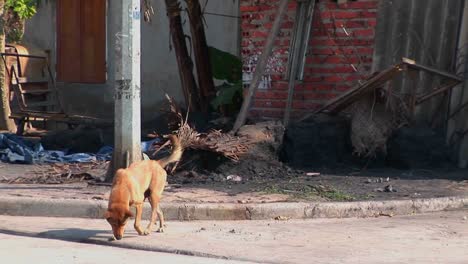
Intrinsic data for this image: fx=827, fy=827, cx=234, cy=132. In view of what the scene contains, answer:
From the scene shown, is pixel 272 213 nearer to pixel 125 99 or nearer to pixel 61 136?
pixel 125 99

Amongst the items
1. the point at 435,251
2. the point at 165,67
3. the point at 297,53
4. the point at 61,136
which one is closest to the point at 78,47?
the point at 165,67

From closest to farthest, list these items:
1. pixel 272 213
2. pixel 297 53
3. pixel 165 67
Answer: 1. pixel 272 213
2. pixel 297 53
3. pixel 165 67

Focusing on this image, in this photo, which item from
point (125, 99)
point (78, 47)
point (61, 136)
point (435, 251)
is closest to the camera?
point (435, 251)

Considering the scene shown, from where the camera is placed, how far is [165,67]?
15.7m

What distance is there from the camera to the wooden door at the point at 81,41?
16594 mm

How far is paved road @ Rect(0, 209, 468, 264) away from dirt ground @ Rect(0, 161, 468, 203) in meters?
0.46

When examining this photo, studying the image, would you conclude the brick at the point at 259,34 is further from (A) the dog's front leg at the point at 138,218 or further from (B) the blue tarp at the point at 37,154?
(A) the dog's front leg at the point at 138,218

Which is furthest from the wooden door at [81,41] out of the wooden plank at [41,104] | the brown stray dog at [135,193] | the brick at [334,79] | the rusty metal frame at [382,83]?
the brown stray dog at [135,193]

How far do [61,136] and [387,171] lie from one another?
17.5 ft

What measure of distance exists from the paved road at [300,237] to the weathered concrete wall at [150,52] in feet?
23.1

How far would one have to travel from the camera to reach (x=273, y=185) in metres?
8.88

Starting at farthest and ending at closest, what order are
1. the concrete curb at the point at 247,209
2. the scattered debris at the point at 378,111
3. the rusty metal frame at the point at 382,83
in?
the scattered debris at the point at 378,111, the rusty metal frame at the point at 382,83, the concrete curb at the point at 247,209

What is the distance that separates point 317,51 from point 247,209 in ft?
10.4

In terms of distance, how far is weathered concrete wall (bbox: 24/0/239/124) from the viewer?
48.7ft
